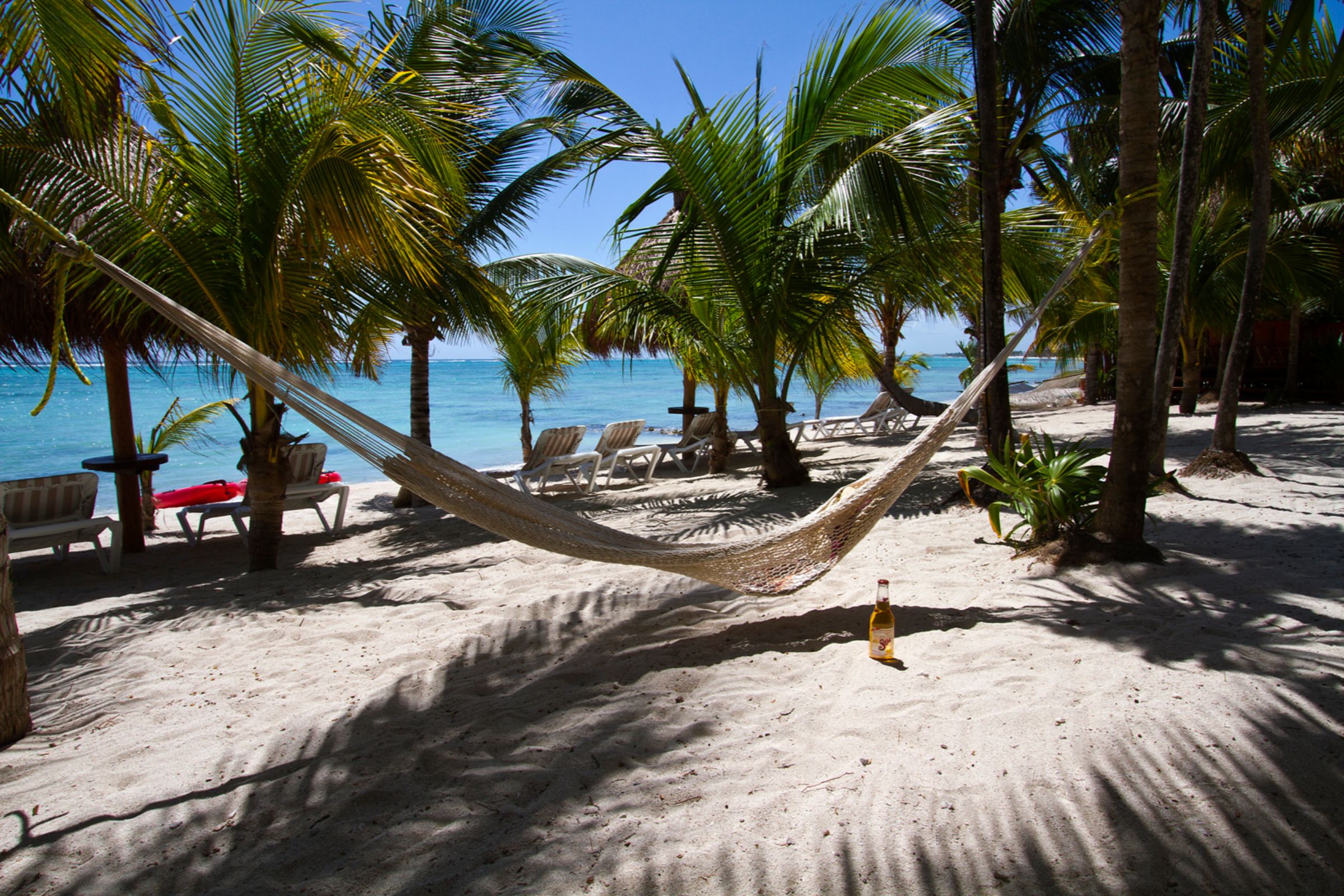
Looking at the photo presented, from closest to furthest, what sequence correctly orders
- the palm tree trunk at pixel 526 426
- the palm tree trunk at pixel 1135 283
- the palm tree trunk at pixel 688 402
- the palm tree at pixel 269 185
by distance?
1. the palm tree trunk at pixel 1135 283
2. the palm tree at pixel 269 185
3. the palm tree trunk at pixel 688 402
4. the palm tree trunk at pixel 526 426

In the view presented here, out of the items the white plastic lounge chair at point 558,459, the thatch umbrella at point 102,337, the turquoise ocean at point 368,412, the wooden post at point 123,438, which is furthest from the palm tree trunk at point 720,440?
the wooden post at point 123,438

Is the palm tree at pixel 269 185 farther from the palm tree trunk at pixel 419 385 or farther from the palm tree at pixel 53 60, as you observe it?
the palm tree trunk at pixel 419 385

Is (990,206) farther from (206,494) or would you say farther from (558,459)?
(206,494)

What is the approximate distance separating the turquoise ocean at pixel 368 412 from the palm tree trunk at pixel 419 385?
690 millimetres

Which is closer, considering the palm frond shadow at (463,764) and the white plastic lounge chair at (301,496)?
the palm frond shadow at (463,764)

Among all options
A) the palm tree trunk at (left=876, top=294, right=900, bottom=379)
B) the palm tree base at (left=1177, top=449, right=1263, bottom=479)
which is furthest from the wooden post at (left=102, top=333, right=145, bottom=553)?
the palm tree trunk at (left=876, top=294, right=900, bottom=379)

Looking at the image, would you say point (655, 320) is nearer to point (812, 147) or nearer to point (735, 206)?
point (735, 206)

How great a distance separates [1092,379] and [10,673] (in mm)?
14981

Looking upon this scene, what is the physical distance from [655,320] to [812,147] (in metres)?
1.78

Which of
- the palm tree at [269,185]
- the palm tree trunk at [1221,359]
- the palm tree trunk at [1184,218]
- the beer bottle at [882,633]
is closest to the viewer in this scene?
the beer bottle at [882,633]

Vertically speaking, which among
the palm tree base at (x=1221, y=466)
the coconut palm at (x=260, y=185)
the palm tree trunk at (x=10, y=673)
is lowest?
the palm tree trunk at (x=10, y=673)

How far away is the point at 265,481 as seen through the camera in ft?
14.5

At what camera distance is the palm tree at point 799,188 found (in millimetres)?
4660

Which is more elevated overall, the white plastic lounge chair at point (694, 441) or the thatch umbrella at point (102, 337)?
the thatch umbrella at point (102, 337)
